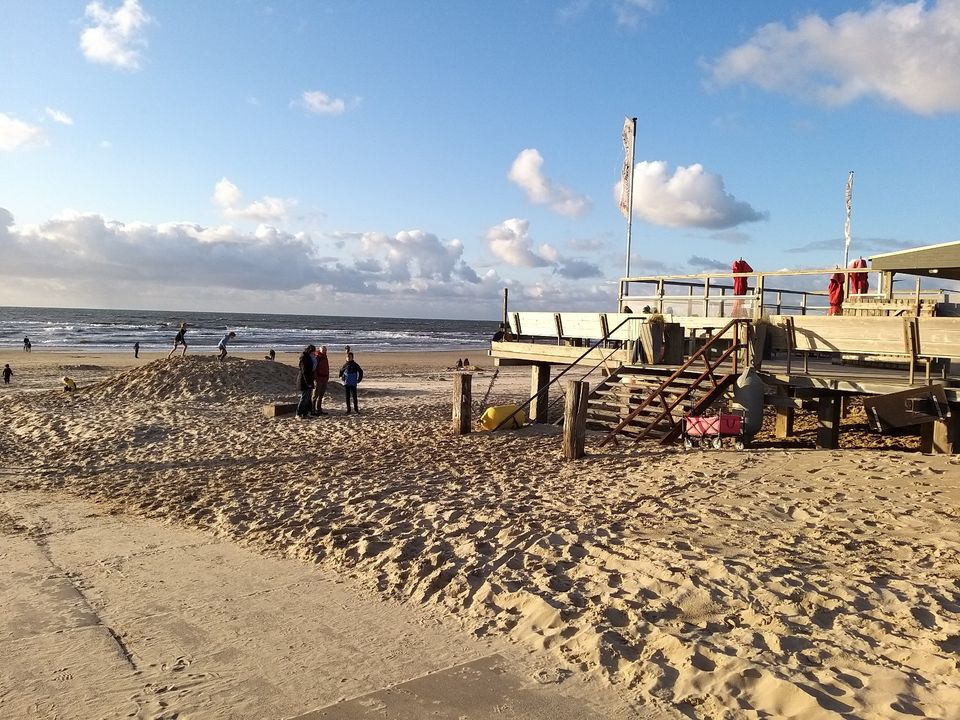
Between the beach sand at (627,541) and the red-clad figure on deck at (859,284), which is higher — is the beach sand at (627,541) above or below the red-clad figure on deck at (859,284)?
below

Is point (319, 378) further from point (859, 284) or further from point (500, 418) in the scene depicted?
point (859, 284)

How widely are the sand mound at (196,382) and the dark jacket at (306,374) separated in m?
3.35

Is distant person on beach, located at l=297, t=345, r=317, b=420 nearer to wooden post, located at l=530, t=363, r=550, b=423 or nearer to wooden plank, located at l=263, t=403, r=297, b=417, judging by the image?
wooden plank, located at l=263, t=403, r=297, b=417

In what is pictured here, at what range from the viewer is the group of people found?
623 inches

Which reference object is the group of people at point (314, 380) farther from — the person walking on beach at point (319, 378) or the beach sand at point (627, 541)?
the beach sand at point (627, 541)

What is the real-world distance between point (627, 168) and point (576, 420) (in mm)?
9635

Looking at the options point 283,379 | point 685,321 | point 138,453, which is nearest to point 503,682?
point 685,321

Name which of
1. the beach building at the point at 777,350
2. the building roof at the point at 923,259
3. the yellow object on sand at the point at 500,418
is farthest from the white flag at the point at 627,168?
the building roof at the point at 923,259

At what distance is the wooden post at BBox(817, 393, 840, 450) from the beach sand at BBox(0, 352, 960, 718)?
5.48 feet

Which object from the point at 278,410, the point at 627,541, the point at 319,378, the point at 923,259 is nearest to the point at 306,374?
the point at 319,378

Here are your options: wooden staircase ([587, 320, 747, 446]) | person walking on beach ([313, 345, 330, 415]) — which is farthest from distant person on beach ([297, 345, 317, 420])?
wooden staircase ([587, 320, 747, 446])

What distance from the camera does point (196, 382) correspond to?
19.1 metres

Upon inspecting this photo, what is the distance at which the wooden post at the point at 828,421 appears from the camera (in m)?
10.7

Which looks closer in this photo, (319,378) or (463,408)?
(463,408)
